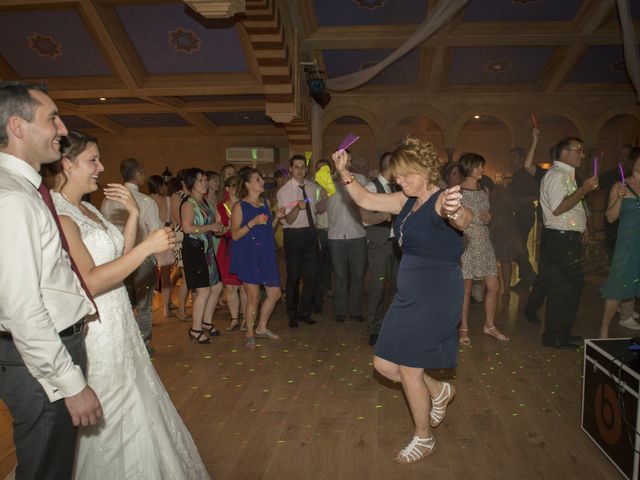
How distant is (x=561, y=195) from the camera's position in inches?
153

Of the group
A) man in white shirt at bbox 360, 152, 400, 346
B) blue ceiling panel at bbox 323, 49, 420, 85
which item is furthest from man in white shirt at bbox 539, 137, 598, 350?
blue ceiling panel at bbox 323, 49, 420, 85

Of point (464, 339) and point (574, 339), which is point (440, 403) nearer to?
point (464, 339)

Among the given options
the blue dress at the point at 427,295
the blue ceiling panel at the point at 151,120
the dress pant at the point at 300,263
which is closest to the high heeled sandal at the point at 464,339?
the dress pant at the point at 300,263

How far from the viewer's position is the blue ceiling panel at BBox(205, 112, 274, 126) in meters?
12.2

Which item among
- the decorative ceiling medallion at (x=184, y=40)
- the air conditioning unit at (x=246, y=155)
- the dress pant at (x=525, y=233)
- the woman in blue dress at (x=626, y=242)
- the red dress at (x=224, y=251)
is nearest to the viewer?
the woman in blue dress at (x=626, y=242)

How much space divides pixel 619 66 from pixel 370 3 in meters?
4.77

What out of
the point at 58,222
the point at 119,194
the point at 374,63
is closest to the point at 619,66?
the point at 374,63

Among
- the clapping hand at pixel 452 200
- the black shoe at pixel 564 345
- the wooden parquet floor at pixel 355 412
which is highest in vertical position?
the clapping hand at pixel 452 200

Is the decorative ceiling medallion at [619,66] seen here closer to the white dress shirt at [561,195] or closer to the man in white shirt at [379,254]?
the white dress shirt at [561,195]

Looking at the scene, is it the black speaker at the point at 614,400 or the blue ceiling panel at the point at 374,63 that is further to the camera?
the blue ceiling panel at the point at 374,63

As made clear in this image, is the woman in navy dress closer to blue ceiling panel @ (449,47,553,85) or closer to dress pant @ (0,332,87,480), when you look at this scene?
dress pant @ (0,332,87,480)

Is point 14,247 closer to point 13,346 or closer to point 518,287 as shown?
point 13,346

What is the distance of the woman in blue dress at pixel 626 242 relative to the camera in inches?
147

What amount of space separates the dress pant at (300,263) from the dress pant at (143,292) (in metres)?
1.43
